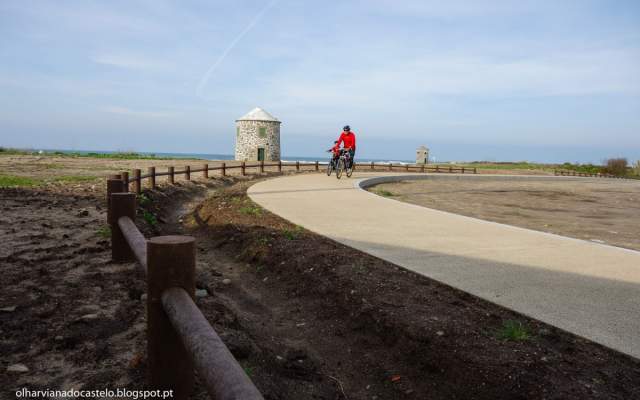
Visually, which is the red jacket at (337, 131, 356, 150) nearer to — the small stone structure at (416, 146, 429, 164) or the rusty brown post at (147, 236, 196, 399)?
the rusty brown post at (147, 236, 196, 399)

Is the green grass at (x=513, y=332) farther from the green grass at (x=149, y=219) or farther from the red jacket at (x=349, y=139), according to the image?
the red jacket at (x=349, y=139)

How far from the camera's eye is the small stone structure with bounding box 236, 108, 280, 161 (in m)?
40.7

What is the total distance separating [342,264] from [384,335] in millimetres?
1623

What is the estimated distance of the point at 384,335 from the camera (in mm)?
4121

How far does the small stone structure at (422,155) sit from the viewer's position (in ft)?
180

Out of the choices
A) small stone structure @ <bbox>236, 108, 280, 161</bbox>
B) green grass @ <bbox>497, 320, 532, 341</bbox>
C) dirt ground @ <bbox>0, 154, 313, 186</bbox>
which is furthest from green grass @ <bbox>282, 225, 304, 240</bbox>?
small stone structure @ <bbox>236, 108, 280, 161</bbox>

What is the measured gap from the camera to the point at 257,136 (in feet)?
133

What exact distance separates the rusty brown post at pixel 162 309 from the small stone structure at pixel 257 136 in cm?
3860

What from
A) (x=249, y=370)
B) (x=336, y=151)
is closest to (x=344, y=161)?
(x=336, y=151)

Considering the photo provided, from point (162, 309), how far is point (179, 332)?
453 mm

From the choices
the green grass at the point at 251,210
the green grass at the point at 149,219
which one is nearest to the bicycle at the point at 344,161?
the green grass at the point at 251,210

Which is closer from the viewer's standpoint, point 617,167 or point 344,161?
point 344,161

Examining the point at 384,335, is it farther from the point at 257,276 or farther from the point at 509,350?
the point at 257,276

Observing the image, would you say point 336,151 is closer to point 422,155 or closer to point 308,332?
point 308,332
